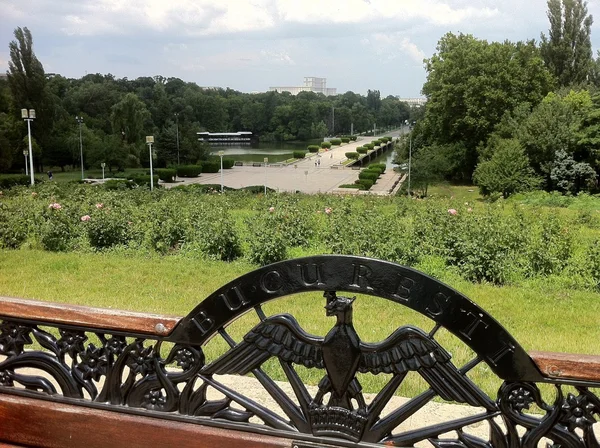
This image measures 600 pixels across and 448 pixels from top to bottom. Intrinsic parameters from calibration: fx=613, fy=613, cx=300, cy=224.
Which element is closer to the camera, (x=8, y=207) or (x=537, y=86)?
(x=8, y=207)

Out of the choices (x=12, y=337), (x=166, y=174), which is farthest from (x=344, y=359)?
(x=166, y=174)

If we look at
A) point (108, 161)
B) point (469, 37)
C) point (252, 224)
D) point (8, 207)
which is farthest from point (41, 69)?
point (252, 224)

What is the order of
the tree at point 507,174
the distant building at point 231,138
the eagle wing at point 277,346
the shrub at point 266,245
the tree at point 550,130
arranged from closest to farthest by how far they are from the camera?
the eagle wing at point 277,346 < the shrub at point 266,245 < the tree at point 507,174 < the tree at point 550,130 < the distant building at point 231,138

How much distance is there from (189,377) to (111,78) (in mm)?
67747

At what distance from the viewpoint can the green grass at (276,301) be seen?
4.13 m

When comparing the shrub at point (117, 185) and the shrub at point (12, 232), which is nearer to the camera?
the shrub at point (12, 232)

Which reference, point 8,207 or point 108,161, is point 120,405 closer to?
point 8,207

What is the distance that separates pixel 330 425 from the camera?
1814 millimetres

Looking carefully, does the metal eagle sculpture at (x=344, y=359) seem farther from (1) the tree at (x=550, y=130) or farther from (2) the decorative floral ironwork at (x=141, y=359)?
(1) the tree at (x=550, y=130)

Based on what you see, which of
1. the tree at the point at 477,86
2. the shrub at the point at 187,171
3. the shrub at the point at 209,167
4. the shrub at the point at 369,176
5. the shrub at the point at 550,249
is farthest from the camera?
the shrub at the point at 209,167

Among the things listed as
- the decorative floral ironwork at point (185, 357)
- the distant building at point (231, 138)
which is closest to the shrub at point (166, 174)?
the distant building at point (231, 138)

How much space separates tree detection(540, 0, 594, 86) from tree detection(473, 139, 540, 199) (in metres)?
12.2

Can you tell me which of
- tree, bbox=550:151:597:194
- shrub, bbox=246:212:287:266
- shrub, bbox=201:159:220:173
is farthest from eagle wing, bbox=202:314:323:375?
shrub, bbox=201:159:220:173

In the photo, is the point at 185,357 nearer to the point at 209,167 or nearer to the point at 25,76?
the point at 25,76
